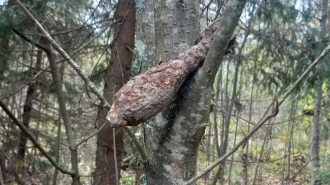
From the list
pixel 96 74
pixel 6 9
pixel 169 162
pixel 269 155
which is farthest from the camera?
pixel 269 155

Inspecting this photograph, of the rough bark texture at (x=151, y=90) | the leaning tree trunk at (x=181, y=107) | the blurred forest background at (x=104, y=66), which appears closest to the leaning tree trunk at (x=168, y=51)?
the leaning tree trunk at (x=181, y=107)

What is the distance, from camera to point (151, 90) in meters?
1.02

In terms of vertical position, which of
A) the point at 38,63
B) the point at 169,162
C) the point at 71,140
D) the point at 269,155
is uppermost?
the point at 38,63

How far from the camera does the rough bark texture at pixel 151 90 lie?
0.97 meters

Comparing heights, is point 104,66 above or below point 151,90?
above

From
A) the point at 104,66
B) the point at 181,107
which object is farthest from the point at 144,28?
the point at 104,66

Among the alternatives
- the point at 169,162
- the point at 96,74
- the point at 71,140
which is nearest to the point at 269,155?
the point at 96,74

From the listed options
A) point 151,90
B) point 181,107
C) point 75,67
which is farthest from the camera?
point 75,67

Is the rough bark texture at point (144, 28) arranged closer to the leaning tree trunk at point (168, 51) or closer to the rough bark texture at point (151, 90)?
the leaning tree trunk at point (168, 51)

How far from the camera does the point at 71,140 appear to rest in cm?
315

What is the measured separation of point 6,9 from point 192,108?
10.9 feet

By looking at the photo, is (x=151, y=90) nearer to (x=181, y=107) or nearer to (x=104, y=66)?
(x=181, y=107)

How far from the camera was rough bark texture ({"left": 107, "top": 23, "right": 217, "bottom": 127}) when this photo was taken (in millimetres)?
973

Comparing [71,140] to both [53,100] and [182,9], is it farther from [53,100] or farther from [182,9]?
[53,100]
